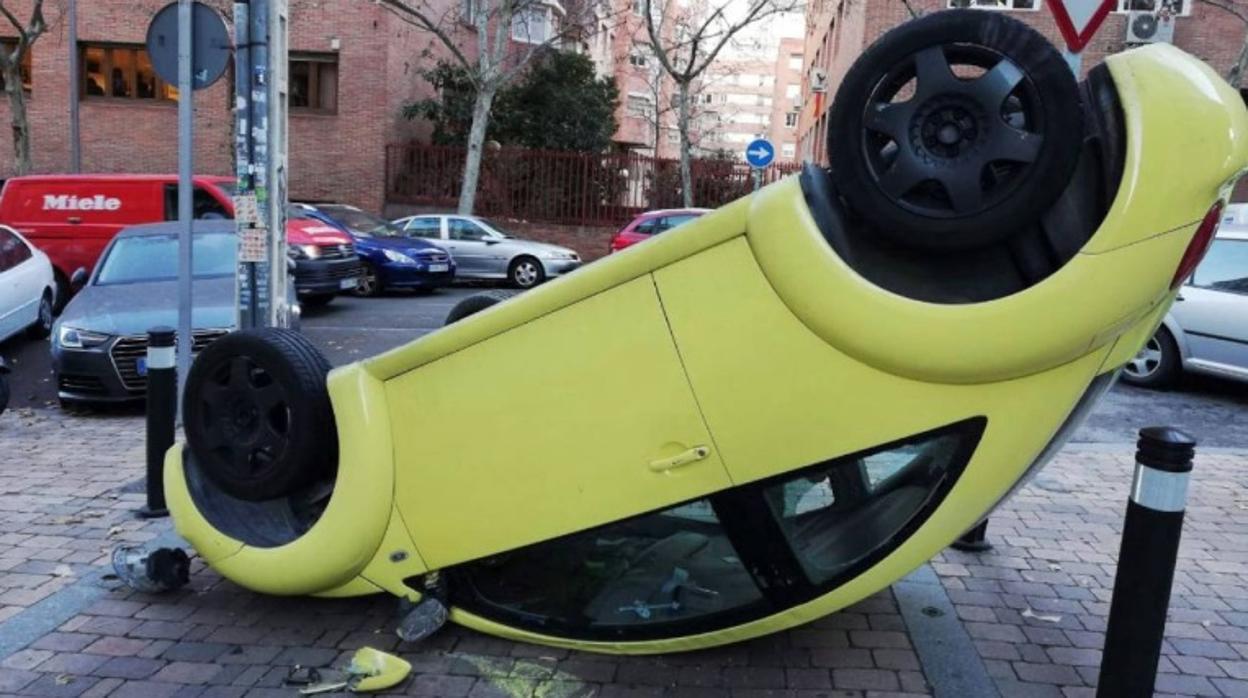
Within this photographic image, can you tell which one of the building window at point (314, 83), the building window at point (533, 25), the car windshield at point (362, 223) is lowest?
the car windshield at point (362, 223)

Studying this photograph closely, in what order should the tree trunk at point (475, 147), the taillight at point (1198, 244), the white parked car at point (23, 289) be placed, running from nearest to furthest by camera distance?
the taillight at point (1198, 244)
the white parked car at point (23, 289)
the tree trunk at point (475, 147)

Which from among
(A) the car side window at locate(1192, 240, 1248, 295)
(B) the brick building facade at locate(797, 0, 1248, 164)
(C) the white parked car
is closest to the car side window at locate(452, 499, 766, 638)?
(A) the car side window at locate(1192, 240, 1248, 295)

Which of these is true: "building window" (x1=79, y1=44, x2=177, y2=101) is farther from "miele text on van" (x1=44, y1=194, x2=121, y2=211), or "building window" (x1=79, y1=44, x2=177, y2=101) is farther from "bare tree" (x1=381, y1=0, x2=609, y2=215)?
"miele text on van" (x1=44, y1=194, x2=121, y2=211)

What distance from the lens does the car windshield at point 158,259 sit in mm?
9008

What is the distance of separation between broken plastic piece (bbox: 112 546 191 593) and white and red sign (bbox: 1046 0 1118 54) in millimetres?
4672

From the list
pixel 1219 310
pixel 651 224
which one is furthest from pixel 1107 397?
pixel 651 224

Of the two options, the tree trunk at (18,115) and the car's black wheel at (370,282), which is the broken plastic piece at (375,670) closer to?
the car's black wheel at (370,282)

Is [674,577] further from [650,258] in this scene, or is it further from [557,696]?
[650,258]

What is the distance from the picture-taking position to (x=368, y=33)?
82.1ft

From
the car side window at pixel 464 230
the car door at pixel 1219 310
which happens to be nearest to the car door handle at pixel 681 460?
the car door at pixel 1219 310

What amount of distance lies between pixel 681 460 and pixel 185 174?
A: 5308 millimetres

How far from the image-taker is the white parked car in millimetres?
9945

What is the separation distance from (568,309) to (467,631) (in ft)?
4.66

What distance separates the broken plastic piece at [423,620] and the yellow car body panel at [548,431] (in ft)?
0.67
